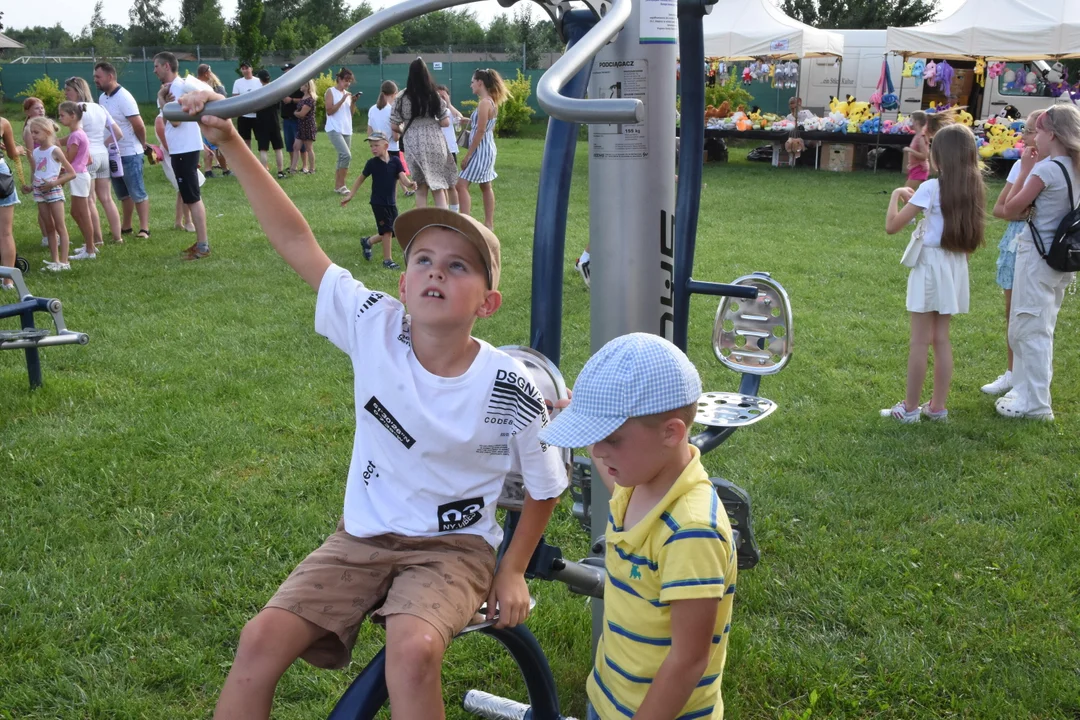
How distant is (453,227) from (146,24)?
89569 millimetres

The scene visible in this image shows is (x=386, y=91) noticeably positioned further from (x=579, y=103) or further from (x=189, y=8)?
(x=189, y=8)

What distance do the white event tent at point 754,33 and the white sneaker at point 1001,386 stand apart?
44.1 feet

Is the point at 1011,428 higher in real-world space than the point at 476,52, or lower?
lower

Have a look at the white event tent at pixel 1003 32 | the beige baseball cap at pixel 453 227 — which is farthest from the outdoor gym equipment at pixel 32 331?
the white event tent at pixel 1003 32

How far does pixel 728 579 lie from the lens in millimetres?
1810

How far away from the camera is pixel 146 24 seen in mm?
80188

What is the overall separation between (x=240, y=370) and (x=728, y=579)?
15.3 feet

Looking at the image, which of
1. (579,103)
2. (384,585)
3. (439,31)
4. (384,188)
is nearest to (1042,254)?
(384,585)

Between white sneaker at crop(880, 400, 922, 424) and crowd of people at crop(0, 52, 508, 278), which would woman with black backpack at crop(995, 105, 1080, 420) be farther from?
crowd of people at crop(0, 52, 508, 278)

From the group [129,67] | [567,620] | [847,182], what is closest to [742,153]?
[847,182]

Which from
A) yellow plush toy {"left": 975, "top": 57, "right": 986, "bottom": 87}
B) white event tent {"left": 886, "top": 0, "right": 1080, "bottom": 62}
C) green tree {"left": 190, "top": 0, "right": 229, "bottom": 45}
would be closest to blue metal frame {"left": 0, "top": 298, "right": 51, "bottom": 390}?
white event tent {"left": 886, "top": 0, "right": 1080, "bottom": 62}

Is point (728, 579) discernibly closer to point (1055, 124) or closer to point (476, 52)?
point (1055, 124)

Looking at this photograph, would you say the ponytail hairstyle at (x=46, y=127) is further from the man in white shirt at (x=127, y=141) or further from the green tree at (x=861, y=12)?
the green tree at (x=861, y=12)

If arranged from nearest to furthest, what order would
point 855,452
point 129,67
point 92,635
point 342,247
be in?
point 92,635 → point 855,452 → point 342,247 → point 129,67
